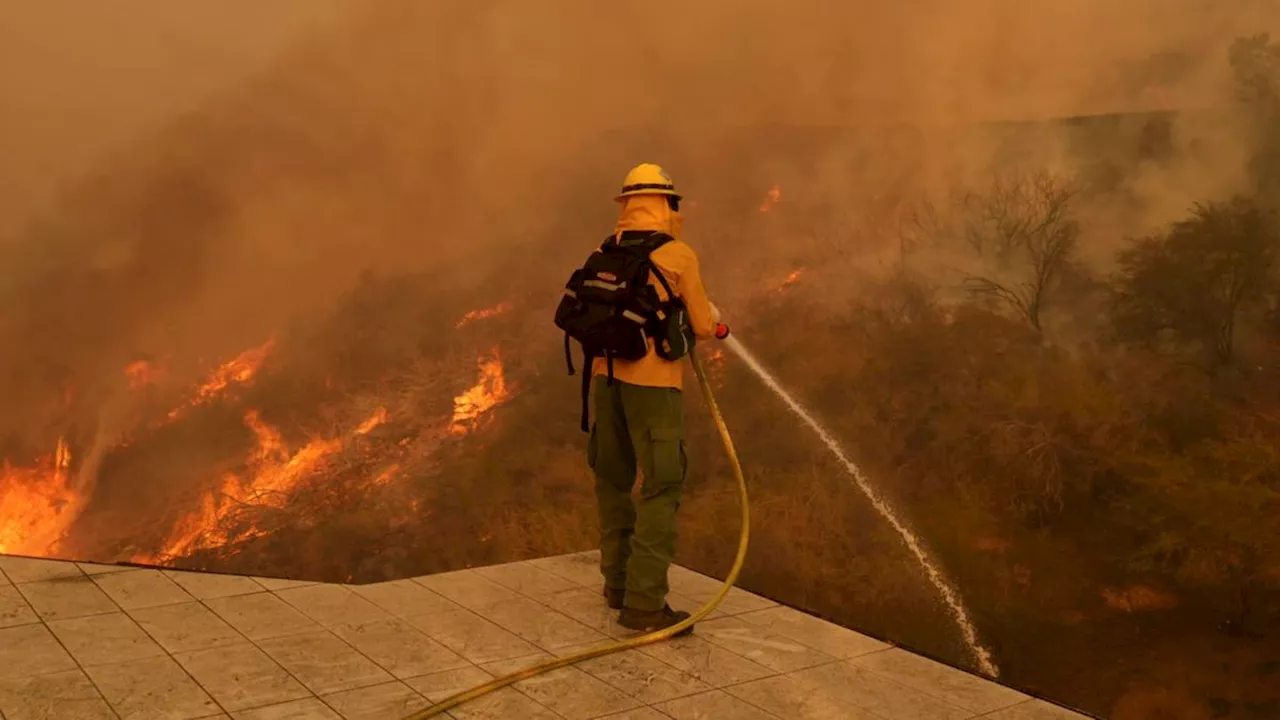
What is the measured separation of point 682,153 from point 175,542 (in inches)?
429

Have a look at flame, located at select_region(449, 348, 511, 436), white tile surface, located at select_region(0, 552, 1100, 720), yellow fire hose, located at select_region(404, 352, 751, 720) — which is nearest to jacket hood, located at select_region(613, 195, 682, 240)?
yellow fire hose, located at select_region(404, 352, 751, 720)

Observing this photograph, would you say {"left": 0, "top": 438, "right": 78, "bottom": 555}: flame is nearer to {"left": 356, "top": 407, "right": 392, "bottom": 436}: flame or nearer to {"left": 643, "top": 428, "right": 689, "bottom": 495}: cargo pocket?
{"left": 356, "top": 407, "right": 392, "bottom": 436}: flame

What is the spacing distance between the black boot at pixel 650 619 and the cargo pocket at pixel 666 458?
564mm

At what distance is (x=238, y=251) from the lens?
16906 millimetres

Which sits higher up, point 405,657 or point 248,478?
point 405,657

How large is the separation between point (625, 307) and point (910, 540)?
8902mm

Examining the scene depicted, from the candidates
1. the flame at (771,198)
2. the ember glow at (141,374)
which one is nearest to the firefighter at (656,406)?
the flame at (771,198)

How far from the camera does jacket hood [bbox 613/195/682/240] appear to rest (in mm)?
4438

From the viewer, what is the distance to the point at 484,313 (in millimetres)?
15914

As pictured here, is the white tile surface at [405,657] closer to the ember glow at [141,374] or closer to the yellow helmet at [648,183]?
the yellow helmet at [648,183]

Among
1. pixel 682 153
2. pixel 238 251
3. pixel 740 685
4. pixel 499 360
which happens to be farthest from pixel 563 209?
pixel 740 685

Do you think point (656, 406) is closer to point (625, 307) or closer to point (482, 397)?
point (625, 307)

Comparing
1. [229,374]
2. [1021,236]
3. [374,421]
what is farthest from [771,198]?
[229,374]

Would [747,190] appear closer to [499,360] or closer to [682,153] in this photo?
[682,153]
